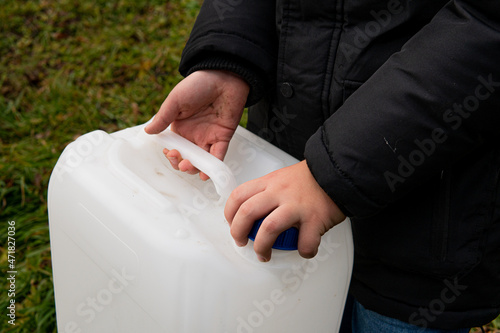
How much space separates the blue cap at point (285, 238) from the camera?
0.72m

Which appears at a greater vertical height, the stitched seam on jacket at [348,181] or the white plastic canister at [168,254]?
the stitched seam on jacket at [348,181]

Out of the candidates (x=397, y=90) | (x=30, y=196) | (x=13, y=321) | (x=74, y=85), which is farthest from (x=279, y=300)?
(x=74, y=85)

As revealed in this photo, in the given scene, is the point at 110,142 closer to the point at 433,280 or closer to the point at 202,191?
the point at 202,191

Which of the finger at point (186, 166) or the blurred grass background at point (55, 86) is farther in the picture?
the blurred grass background at point (55, 86)

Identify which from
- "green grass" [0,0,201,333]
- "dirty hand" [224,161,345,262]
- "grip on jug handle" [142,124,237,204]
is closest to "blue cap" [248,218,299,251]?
"dirty hand" [224,161,345,262]

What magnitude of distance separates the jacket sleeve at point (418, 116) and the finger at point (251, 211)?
8cm

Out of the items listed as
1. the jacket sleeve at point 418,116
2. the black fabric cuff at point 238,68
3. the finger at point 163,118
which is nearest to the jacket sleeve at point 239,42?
the black fabric cuff at point 238,68

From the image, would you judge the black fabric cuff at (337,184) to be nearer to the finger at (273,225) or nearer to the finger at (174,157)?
the finger at (273,225)

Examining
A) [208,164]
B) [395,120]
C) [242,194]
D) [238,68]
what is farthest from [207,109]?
[395,120]

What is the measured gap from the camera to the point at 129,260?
2.70ft

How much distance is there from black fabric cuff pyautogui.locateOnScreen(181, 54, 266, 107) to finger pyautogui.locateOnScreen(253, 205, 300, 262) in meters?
0.37

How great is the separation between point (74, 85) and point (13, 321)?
128 cm

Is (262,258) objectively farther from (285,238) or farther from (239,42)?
(239,42)

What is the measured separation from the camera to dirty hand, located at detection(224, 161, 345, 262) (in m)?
0.71
